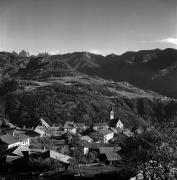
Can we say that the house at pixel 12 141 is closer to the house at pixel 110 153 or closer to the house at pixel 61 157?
the house at pixel 110 153

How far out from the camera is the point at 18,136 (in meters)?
91.5

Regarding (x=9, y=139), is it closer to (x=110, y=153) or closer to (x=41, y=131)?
(x=41, y=131)

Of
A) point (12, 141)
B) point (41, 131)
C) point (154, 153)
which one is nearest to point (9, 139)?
point (12, 141)

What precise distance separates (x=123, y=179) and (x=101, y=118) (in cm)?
13060

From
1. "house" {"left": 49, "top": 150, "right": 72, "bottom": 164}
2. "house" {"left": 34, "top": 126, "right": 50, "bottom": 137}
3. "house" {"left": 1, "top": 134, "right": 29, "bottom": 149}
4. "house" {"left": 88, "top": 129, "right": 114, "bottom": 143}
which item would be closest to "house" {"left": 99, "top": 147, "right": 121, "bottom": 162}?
"house" {"left": 49, "top": 150, "right": 72, "bottom": 164}

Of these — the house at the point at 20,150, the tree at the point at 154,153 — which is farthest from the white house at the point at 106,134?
the tree at the point at 154,153

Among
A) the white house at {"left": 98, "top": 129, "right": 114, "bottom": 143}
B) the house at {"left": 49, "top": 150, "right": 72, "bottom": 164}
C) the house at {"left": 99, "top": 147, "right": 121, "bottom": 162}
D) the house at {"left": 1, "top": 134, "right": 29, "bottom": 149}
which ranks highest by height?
the house at {"left": 49, "top": 150, "right": 72, "bottom": 164}

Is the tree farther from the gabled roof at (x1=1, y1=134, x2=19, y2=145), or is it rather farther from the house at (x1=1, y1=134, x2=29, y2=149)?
the gabled roof at (x1=1, y1=134, x2=19, y2=145)

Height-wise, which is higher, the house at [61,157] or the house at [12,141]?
the house at [61,157]

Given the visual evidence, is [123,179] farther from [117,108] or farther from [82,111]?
[117,108]

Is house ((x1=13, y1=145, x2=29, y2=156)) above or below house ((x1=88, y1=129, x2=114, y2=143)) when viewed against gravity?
above

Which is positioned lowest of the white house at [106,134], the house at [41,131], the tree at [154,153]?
the white house at [106,134]

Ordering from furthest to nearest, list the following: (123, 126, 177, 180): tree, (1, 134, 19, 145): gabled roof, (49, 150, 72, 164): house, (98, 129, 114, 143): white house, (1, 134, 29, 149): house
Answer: (98, 129, 114, 143): white house, (1, 134, 19, 145): gabled roof, (1, 134, 29, 149): house, (49, 150, 72, 164): house, (123, 126, 177, 180): tree

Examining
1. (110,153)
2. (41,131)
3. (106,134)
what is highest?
(110,153)
